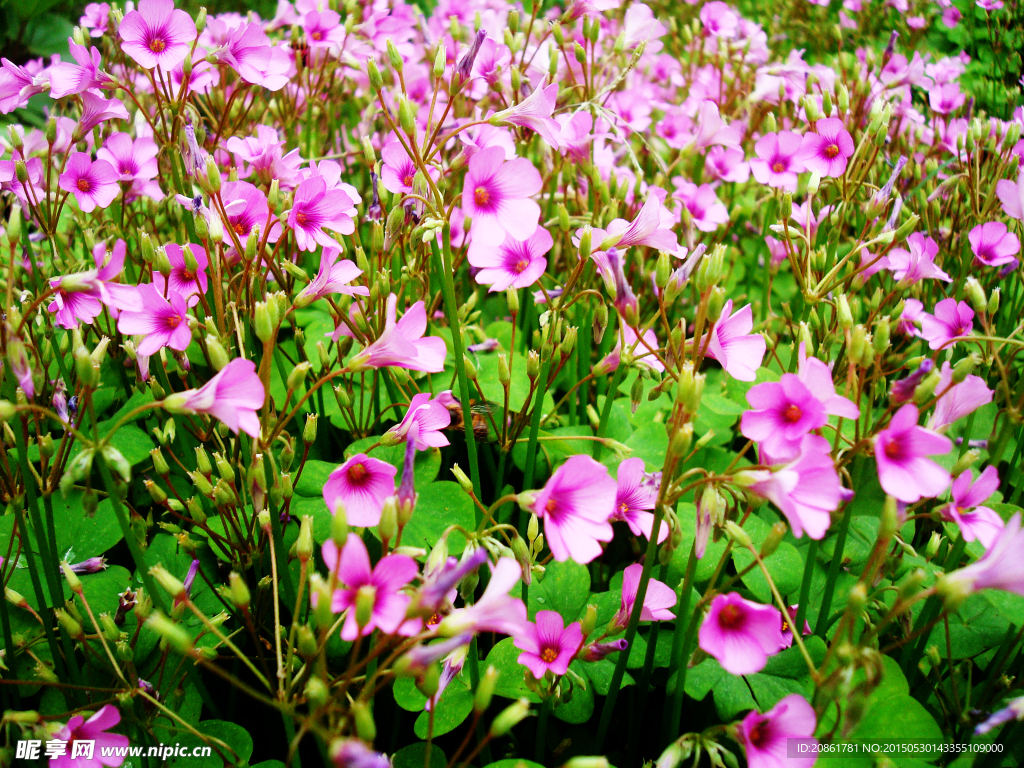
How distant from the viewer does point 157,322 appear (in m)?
1.51

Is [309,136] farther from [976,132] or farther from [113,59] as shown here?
[976,132]

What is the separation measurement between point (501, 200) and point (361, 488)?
27.2 inches

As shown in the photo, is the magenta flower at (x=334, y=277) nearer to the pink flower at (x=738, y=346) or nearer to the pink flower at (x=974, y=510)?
the pink flower at (x=738, y=346)

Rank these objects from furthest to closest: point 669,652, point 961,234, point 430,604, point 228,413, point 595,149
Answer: point 595,149 → point 961,234 → point 669,652 → point 228,413 → point 430,604

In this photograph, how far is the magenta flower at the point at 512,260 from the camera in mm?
1672

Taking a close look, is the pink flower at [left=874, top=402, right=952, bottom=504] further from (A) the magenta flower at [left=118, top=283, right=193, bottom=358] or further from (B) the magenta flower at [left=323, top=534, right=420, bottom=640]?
(A) the magenta flower at [left=118, top=283, right=193, bottom=358]

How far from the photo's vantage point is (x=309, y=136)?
9.32 feet

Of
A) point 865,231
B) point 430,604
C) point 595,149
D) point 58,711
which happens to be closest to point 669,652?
point 430,604

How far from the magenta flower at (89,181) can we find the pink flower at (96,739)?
1.34m

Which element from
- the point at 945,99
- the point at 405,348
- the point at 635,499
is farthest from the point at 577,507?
the point at 945,99

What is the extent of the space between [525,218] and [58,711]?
1.50 meters

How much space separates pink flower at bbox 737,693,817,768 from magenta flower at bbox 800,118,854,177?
5.28 ft

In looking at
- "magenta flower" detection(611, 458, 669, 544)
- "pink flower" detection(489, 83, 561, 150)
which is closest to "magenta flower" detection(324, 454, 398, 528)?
"magenta flower" detection(611, 458, 669, 544)

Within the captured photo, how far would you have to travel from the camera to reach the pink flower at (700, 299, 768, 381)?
141cm
